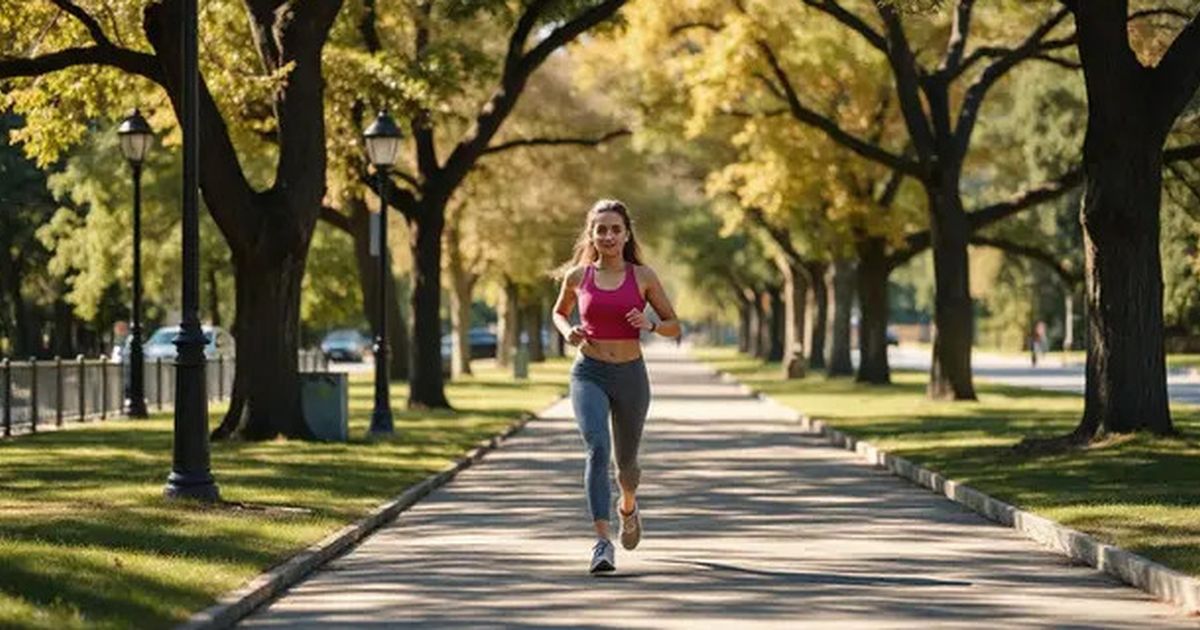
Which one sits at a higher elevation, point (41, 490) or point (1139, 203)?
point (1139, 203)

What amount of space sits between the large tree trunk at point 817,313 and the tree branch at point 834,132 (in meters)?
23.9

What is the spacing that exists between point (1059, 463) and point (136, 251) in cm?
1778

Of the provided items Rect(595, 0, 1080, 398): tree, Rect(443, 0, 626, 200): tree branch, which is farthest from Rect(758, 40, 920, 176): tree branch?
Rect(443, 0, 626, 200): tree branch

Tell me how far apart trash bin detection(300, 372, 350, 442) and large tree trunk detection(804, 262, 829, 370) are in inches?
1534

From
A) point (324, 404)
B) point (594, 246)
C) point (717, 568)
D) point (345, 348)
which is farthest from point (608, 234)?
point (345, 348)

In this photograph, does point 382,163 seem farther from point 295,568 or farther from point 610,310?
point 610,310

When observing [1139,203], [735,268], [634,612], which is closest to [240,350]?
[1139,203]

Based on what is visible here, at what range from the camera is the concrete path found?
11273 mm

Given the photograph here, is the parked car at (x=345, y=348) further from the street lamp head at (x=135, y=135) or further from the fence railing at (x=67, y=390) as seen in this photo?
the street lamp head at (x=135, y=135)

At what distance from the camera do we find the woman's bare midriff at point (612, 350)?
12.8 meters

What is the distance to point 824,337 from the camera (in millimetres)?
72375

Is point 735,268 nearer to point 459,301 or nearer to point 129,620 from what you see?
point 459,301

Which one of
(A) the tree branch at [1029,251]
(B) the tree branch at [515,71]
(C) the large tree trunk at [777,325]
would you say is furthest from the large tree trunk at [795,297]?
(B) the tree branch at [515,71]

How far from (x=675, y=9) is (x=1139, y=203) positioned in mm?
22026
